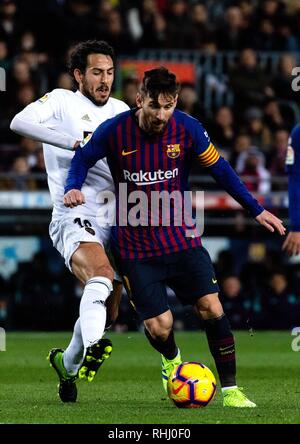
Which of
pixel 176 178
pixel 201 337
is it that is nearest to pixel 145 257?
pixel 176 178

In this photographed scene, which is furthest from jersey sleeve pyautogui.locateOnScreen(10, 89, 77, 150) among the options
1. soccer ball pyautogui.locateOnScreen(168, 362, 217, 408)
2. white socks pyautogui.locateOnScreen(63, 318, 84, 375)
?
soccer ball pyautogui.locateOnScreen(168, 362, 217, 408)

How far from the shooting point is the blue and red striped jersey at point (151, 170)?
28.0ft

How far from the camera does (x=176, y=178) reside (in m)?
8.59

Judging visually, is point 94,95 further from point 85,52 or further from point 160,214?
point 160,214

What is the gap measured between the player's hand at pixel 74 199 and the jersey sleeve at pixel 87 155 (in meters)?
0.16

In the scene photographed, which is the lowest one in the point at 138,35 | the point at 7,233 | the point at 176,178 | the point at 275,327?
the point at 275,327

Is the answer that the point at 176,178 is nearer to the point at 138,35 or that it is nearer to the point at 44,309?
the point at 44,309

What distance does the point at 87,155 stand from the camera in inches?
340

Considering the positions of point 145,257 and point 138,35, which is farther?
point 138,35

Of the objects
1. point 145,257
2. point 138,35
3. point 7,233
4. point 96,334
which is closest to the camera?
point 96,334
